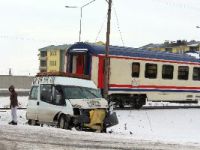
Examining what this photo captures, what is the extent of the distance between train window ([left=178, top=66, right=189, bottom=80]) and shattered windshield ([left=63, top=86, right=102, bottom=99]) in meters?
14.7

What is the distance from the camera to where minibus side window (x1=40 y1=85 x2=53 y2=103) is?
63.4ft

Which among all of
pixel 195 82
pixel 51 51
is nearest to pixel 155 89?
pixel 195 82

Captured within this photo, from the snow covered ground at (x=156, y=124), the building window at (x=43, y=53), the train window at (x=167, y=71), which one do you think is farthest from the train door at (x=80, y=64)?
the building window at (x=43, y=53)

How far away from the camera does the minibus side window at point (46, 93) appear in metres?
19.3

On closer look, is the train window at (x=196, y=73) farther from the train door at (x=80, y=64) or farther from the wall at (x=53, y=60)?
the wall at (x=53, y=60)

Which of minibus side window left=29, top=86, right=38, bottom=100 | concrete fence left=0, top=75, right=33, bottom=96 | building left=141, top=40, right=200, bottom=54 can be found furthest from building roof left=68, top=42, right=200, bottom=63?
building left=141, top=40, right=200, bottom=54

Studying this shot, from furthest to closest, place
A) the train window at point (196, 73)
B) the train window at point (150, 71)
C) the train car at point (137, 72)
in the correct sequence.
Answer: the train window at point (196, 73) < the train window at point (150, 71) < the train car at point (137, 72)

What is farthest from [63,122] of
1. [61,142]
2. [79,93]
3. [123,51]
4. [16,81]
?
[16,81]

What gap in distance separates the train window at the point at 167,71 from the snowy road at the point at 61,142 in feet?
59.1

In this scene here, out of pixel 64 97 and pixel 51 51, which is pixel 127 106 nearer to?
pixel 64 97

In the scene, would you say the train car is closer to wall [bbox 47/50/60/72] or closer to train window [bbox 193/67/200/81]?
train window [bbox 193/67/200/81]

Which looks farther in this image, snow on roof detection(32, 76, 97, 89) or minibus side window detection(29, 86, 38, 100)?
minibus side window detection(29, 86, 38, 100)

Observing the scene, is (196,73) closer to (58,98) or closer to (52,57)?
(58,98)

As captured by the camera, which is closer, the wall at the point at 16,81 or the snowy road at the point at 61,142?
the snowy road at the point at 61,142
